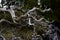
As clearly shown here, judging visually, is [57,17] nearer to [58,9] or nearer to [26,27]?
[58,9]

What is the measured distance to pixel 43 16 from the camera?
289 cm

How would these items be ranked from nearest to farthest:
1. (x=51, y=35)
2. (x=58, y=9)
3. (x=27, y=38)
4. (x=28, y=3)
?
(x=58, y=9)
(x=51, y=35)
(x=27, y=38)
(x=28, y=3)

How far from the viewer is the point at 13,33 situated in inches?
101

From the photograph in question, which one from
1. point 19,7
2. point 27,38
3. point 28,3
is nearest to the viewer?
point 27,38

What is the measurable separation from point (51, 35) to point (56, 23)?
26cm

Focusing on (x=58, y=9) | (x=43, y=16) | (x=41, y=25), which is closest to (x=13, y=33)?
(x=41, y=25)

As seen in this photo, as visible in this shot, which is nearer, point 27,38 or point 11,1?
point 27,38

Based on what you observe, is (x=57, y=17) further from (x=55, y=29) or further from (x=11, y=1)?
(x=11, y=1)

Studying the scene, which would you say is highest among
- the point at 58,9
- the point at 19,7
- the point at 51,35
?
the point at 19,7

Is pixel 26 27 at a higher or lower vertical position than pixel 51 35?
higher

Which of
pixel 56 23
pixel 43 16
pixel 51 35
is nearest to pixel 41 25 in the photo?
pixel 43 16

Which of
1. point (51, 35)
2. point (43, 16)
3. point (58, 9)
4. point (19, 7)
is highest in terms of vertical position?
point (19, 7)

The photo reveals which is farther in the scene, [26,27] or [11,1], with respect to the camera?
[11,1]

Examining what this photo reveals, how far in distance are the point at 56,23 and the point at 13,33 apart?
764mm
